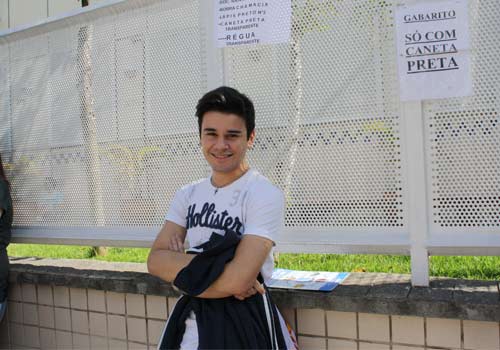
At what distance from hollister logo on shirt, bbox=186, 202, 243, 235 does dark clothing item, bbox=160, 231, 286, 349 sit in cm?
10

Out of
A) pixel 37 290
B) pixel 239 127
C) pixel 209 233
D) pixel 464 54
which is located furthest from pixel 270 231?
pixel 37 290

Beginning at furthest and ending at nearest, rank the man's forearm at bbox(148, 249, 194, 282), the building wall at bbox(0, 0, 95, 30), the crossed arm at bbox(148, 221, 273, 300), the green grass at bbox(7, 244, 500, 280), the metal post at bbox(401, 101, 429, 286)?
the building wall at bbox(0, 0, 95, 30) < the green grass at bbox(7, 244, 500, 280) < the metal post at bbox(401, 101, 429, 286) < the man's forearm at bbox(148, 249, 194, 282) < the crossed arm at bbox(148, 221, 273, 300)

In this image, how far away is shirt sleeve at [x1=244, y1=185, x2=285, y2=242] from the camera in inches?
77.8

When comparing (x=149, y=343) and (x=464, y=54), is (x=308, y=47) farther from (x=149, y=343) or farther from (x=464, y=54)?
(x=149, y=343)

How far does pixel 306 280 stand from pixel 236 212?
73cm

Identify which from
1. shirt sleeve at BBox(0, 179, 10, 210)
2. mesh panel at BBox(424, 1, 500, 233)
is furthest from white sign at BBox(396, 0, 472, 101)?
shirt sleeve at BBox(0, 179, 10, 210)

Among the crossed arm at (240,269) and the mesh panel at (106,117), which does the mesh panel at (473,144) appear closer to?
the crossed arm at (240,269)

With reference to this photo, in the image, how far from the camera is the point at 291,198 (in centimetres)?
259

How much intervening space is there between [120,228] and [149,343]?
0.74 m

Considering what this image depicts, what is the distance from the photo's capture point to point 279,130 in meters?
2.61

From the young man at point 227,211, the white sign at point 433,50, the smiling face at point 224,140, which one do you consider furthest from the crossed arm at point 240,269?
the white sign at point 433,50

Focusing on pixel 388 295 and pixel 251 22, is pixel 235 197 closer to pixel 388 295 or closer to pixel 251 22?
pixel 388 295

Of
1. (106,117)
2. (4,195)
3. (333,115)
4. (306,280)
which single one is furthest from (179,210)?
(4,195)

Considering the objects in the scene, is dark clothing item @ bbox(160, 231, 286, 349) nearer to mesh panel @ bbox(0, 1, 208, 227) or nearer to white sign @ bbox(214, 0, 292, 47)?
mesh panel @ bbox(0, 1, 208, 227)
